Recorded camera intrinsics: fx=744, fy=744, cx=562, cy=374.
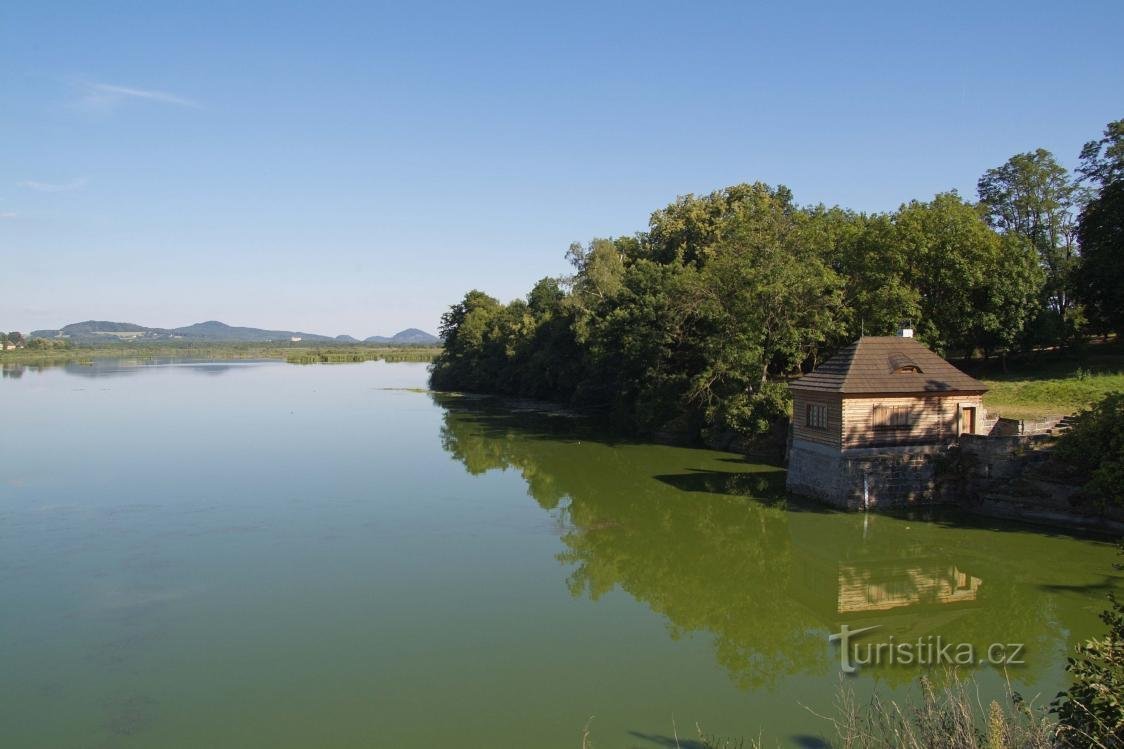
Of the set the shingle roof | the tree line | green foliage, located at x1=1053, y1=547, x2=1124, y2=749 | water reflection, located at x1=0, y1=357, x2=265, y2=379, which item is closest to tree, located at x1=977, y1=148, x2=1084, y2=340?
the tree line

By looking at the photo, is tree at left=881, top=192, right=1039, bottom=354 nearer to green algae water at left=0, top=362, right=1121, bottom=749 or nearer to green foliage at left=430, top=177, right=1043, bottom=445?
green foliage at left=430, top=177, right=1043, bottom=445

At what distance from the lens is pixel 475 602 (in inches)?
520

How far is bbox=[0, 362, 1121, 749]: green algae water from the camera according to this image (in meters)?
9.23

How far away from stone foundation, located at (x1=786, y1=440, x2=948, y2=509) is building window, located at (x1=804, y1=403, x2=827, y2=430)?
0.64 meters

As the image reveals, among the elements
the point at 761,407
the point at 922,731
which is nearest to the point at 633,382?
the point at 761,407

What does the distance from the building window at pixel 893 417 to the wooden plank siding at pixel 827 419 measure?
0.95 meters

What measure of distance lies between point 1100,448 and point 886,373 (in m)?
4.79

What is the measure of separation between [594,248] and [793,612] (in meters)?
39.0

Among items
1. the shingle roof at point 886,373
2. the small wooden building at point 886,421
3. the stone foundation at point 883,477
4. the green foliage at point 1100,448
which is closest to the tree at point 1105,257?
the shingle roof at point 886,373

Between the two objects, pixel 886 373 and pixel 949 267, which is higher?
pixel 949 267

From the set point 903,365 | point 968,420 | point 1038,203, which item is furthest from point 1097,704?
point 1038,203

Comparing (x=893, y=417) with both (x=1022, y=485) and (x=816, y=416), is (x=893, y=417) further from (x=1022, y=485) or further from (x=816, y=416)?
(x=1022, y=485)

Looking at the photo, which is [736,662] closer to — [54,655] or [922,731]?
[922,731]

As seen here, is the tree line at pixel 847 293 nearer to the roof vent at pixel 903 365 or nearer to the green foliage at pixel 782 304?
the green foliage at pixel 782 304
